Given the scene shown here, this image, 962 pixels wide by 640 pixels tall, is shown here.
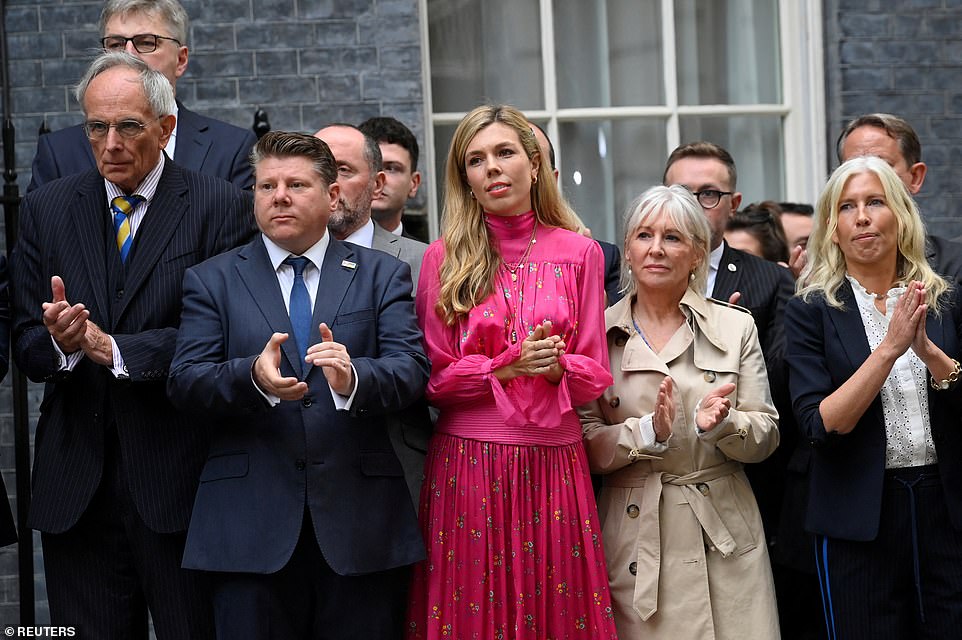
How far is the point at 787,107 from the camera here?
6379 mm

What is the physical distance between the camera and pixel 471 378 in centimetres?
370

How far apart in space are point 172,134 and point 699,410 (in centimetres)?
203

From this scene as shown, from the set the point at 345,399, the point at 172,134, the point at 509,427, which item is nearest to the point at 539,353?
the point at 509,427

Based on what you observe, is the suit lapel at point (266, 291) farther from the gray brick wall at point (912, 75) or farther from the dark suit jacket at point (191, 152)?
the gray brick wall at point (912, 75)

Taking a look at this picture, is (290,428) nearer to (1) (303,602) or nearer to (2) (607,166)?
(1) (303,602)

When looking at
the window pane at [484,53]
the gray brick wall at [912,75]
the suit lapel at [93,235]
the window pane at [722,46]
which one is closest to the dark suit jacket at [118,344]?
the suit lapel at [93,235]

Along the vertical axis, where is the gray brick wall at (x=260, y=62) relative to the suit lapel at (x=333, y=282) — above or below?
above

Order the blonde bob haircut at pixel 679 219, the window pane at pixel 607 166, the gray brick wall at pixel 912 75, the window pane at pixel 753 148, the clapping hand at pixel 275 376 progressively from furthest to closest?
the window pane at pixel 753 148 < the window pane at pixel 607 166 < the gray brick wall at pixel 912 75 < the blonde bob haircut at pixel 679 219 < the clapping hand at pixel 275 376

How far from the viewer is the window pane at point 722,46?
21.1 ft

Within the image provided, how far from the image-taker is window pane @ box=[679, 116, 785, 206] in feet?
21.2

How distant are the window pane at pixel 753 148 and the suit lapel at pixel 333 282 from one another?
10.3ft

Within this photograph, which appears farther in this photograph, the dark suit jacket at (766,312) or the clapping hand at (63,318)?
the dark suit jacket at (766,312)

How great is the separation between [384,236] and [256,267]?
2.72 feet

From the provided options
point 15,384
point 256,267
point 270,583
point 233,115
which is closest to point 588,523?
point 270,583
